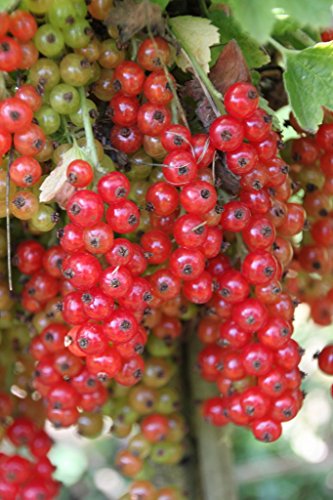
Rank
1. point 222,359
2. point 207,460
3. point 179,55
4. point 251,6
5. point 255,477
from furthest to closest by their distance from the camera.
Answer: point 255,477 → point 207,460 → point 222,359 → point 179,55 → point 251,6

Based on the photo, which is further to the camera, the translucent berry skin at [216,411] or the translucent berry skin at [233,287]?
the translucent berry skin at [216,411]

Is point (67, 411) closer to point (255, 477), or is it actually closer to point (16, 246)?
point (16, 246)

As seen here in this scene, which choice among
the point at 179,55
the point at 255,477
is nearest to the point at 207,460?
the point at 179,55

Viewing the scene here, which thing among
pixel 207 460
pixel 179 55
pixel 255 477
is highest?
pixel 179 55

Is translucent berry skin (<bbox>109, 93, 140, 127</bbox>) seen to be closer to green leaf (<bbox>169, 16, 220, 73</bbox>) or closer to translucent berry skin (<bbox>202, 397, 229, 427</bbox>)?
green leaf (<bbox>169, 16, 220, 73</bbox>)

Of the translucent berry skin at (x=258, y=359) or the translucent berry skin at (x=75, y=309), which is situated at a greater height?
the translucent berry skin at (x=75, y=309)

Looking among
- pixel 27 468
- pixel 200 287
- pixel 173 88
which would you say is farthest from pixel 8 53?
pixel 27 468

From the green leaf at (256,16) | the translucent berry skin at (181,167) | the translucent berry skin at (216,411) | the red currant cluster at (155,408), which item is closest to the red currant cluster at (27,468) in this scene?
the red currant cluster at (155,408)

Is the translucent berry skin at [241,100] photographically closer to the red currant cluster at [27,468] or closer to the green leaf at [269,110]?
the green leaf at [269,110]
